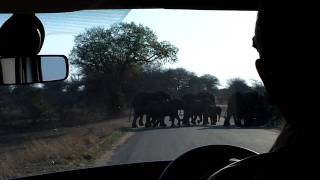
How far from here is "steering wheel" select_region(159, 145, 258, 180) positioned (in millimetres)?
3281

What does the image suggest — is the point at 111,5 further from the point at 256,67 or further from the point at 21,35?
the point at 256,67

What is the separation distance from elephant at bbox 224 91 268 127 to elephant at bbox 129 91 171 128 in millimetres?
497

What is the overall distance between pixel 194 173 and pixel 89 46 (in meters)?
1.40

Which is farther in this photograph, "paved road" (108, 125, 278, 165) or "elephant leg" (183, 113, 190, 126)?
"paved road" (108, 125, 278, 165)

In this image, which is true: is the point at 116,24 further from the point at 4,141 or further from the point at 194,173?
the point at 4,141

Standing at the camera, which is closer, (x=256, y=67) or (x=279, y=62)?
(x=279, y=62)

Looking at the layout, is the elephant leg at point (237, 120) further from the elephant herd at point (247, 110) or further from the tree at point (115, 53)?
the tree at point (115, 53)

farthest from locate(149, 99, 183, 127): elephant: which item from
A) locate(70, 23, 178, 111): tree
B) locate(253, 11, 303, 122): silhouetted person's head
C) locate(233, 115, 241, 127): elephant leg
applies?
locate(253, 11, 303, 122): silhouetted person's head

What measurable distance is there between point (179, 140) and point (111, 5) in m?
1.70

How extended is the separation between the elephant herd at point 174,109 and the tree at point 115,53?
0.82 ft

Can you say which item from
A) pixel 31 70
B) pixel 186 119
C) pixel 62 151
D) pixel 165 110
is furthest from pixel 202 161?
pixel 62 151

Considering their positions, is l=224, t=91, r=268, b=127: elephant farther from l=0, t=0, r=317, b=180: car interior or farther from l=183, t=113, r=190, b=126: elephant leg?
l=0, t=0, r=317, b=180: car interior

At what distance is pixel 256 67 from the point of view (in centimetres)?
231

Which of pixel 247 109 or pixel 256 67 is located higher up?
pixel 256 67
